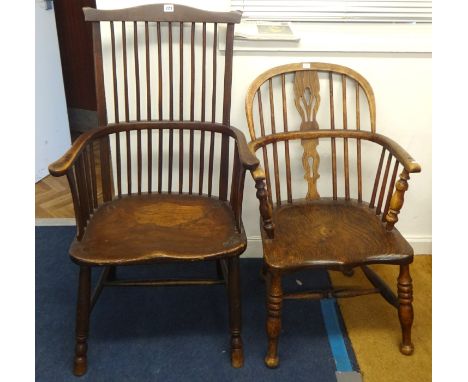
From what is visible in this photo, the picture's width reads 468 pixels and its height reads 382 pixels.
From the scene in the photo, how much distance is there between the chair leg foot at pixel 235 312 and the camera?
151 centimetres

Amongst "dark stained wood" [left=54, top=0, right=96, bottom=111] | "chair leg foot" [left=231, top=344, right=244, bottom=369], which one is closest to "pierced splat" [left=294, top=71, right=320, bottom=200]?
"chair leg foot" [left=231, top=344, right=244, bottom=369]

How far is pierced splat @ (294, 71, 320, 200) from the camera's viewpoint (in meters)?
1.75

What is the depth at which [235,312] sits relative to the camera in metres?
1.55

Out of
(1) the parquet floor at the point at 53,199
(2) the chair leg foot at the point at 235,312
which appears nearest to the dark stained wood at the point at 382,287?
(2) the chair leg foot at the point at 235,312

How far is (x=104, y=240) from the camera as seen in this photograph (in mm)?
1461

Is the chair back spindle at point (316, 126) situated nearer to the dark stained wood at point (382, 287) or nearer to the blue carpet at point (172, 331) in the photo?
the dark stained wood at point (382, 287)

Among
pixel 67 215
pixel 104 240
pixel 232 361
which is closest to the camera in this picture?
pixel 104 240

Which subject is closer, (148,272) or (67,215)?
(148,272)

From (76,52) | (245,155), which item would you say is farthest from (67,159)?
(76,52)

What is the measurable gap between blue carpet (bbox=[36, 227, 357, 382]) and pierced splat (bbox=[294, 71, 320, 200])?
48 centimetres

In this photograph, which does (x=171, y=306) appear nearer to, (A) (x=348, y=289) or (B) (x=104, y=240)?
(B) (x=104, y=240)
